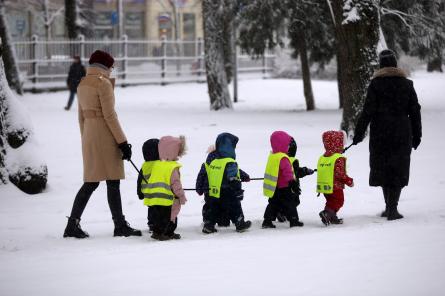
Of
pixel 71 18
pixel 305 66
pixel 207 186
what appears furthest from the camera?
pixel 71 18

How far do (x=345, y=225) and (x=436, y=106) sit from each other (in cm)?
1694

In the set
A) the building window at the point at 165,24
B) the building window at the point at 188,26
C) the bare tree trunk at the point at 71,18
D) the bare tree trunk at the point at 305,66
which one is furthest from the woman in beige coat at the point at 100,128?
the building window at the point at 188,26

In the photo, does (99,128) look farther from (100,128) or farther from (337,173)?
(337,173)

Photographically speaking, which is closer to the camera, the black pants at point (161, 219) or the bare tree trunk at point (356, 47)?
the black pants at point (161, 219)

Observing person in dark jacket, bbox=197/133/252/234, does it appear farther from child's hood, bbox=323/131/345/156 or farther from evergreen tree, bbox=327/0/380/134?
evergreen tree, bbox=327/0/380/134

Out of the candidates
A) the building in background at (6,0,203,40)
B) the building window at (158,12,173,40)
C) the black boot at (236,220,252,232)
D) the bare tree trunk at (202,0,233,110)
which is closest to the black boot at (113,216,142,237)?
the black boot at (236,220,252,232)

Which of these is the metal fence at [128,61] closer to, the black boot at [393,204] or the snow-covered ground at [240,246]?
the snow-covered ground at [240,246]

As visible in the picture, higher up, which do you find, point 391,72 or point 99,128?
point 391,72

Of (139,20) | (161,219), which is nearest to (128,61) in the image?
(139,20)

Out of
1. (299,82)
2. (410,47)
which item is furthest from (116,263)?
(299,82)

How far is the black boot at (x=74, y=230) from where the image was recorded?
8.23 meters

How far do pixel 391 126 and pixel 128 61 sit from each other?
97.8ft

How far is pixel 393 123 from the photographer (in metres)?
8.70

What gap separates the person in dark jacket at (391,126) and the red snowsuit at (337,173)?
0.70 feet
